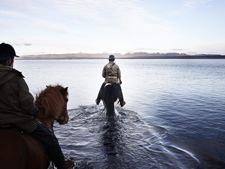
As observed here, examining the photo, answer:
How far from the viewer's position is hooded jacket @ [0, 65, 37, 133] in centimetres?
312

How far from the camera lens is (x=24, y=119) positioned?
3357 millimetres

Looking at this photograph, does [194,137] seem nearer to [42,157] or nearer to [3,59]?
[42,157]

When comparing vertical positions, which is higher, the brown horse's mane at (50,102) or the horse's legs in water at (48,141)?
the brown horse's mane at (50,102)

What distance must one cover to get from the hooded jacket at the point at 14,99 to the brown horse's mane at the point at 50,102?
62cm

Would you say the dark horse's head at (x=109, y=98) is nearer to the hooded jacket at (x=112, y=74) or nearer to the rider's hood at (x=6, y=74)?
the hooded jacket at (x=112, y=74)

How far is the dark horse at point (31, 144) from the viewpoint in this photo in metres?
3.00

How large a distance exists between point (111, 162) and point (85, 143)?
1848 mm

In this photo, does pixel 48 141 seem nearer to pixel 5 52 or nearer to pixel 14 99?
pixel 14 99

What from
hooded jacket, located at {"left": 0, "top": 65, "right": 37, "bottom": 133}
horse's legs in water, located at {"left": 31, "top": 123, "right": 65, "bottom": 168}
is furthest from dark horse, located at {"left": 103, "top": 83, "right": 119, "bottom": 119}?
hooded jacket, located at {"left": 0, "top": 65, "right": 37, "bottom": 133}

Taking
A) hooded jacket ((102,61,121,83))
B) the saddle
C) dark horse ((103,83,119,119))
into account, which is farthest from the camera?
hooded jacket ((102,61,121,83))

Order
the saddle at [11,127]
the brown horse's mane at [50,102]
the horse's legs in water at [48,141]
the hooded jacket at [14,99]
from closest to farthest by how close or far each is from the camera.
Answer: the hooded jacket at [14,99] → the saddle at [11,127] → the horse's legs in water at [48,141] → the brown horse's mane at [50,102]

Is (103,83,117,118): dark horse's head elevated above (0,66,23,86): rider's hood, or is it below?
below

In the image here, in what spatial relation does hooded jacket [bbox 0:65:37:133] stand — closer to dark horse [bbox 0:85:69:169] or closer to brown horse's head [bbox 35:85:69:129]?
dark horse [bbox 0:85:69:169]

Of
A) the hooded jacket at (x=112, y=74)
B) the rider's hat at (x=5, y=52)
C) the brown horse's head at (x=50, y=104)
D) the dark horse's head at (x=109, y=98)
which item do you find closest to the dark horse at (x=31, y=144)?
the brown horse's head at (x=50, y=104)
